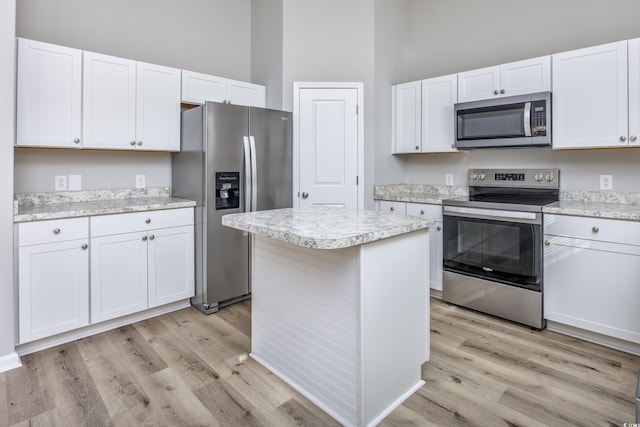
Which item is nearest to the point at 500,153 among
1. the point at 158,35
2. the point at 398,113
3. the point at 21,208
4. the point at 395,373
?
the point at 398,113

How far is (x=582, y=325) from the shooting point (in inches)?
99.4

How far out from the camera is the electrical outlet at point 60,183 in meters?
2.87

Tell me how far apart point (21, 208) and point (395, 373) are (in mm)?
2790

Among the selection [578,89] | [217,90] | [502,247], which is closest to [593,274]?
[502,247]

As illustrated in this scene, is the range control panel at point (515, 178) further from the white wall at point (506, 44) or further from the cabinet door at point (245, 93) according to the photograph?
the cabinet door at point (245, 93)

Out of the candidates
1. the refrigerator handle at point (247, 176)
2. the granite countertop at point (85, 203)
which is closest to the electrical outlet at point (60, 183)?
the granite countertop at point (85, 203)

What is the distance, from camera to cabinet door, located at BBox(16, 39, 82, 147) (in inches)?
95.1

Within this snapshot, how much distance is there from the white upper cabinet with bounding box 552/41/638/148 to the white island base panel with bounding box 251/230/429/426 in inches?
66.0

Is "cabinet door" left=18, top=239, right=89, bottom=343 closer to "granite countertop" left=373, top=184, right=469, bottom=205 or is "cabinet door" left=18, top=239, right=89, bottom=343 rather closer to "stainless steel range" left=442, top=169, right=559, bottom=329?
"granite countertop" left=373, top=184, right=469, bottom=205

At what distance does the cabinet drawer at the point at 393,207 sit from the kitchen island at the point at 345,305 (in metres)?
1.54

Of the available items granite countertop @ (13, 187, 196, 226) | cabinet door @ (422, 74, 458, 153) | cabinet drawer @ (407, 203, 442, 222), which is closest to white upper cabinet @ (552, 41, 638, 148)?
cabinet door @ (422, 74, 458, 153)

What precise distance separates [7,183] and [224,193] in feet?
4.57

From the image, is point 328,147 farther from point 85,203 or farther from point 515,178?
point 85,203

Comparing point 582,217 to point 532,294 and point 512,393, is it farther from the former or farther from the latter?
point 512,393
